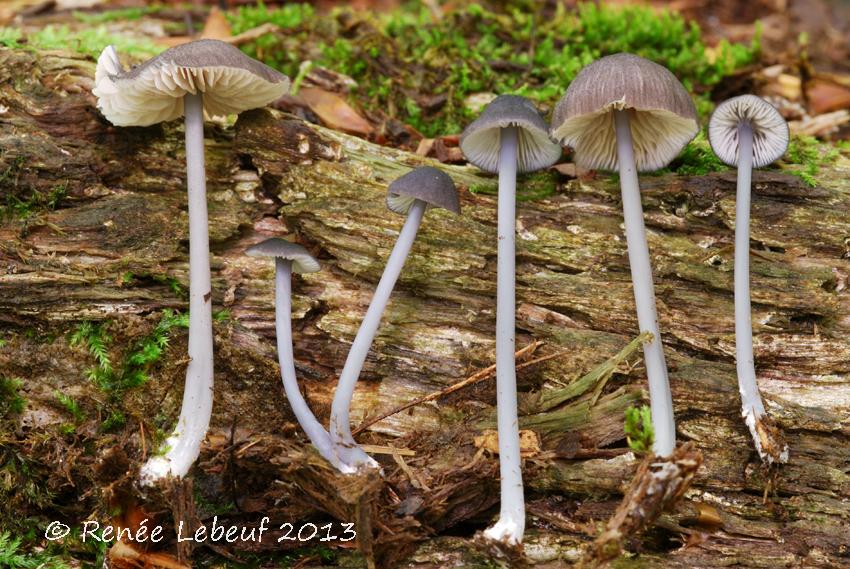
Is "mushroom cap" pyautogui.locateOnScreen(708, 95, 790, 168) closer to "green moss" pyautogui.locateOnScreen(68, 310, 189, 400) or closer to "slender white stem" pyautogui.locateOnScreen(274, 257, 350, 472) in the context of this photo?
"slender white stem" pyautogui.locateOnScreen(274, 257, 350, 472)

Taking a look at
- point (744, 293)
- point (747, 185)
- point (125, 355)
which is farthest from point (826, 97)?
point (125, 355)

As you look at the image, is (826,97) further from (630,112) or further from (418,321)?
(418,321)

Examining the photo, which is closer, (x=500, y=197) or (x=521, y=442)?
(x=521, y=442)

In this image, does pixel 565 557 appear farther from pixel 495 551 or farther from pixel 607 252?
pixel 607 252

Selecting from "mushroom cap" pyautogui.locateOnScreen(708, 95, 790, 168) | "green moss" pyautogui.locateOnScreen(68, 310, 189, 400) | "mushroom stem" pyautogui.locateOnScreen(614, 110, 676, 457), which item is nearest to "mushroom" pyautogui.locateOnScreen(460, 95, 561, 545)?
"mushroom stem" pyautogui.locateOnScreen(614, 110, 676, 457)

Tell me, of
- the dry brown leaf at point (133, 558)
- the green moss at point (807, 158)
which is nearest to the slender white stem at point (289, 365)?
the dry brown leaf at point (133, 558)
